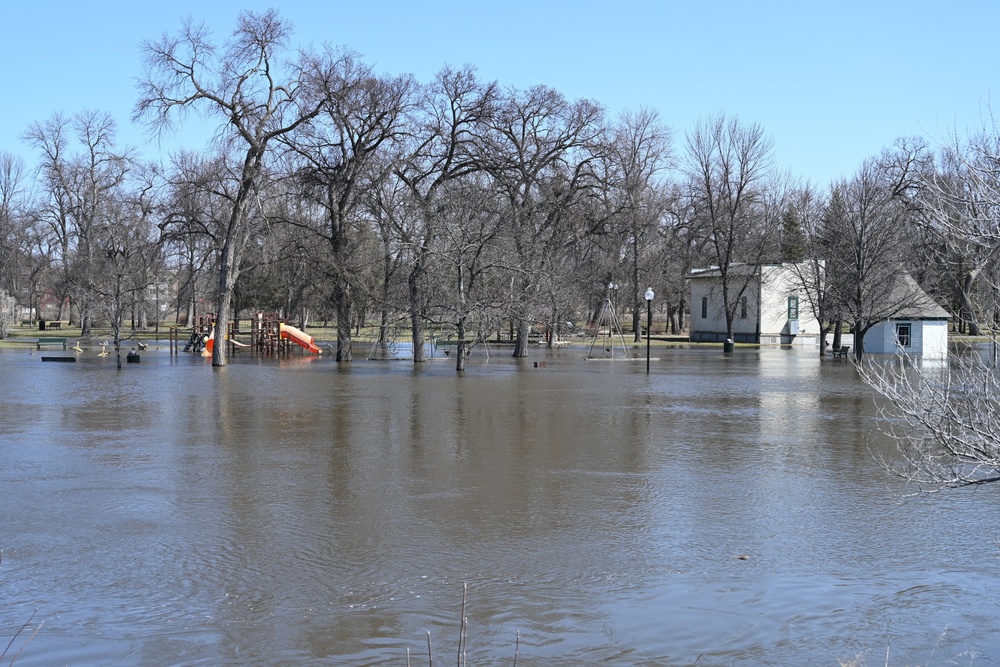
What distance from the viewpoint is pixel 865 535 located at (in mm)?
11047

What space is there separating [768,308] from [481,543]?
55.1 meters

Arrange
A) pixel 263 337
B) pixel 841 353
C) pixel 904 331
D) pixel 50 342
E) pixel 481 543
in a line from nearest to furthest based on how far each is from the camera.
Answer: pixel 481 543, pixel 841 353, pixel 904 331, pixel 263 337, pixel 50 342

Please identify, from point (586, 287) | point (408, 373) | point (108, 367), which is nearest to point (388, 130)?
point (408, 373)

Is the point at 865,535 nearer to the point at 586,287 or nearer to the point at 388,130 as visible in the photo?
the point at 388,130

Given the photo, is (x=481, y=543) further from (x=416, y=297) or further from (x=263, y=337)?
(x=263, y=337)

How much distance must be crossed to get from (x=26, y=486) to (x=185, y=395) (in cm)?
1300

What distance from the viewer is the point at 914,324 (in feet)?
168

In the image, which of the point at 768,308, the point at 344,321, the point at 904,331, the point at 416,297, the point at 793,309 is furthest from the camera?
the point at 793,309

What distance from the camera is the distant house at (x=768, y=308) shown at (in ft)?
202

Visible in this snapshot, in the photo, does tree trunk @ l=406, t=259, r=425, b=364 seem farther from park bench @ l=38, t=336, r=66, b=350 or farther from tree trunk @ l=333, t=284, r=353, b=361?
park bench @ l=38, t=336, r=66, b=350

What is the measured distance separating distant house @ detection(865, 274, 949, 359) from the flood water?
3143 cm

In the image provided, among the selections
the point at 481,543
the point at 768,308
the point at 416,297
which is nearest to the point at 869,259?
the point at 768,308

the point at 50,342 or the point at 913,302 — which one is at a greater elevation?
the point at 913,302

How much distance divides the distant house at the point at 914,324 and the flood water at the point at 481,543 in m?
31.4
